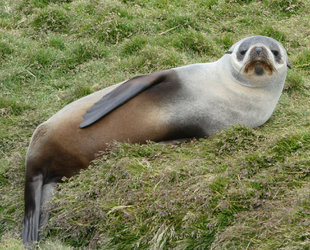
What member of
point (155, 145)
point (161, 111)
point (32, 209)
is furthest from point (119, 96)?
point (32, 209)

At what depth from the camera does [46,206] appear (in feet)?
15.9

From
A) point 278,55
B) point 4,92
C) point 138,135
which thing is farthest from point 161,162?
point 4,92

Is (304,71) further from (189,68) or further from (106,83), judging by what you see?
(106,83)

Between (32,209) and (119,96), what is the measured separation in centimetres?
126

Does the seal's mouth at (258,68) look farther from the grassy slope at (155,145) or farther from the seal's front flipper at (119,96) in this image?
the seal's front flipper at (119,96)

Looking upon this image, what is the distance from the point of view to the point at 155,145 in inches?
201

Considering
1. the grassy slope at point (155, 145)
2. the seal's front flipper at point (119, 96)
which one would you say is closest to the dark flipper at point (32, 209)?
the grassy slope at point (155, 145)

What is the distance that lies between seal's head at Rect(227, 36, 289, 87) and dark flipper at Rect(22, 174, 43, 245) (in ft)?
6.68

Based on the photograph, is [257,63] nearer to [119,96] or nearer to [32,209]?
[119,96]

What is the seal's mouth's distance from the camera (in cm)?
541

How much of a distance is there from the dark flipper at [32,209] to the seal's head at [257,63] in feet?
6.68

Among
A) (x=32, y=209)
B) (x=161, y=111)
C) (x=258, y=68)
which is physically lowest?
(x=32, y=209)

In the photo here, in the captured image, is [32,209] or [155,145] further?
[155,145]

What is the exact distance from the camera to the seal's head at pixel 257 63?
538cm
